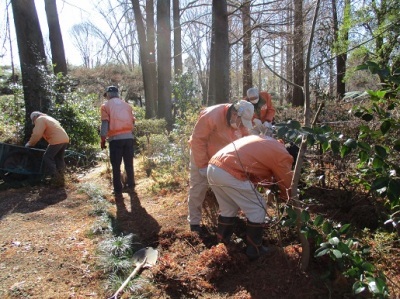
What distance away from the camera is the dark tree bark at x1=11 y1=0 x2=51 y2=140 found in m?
8.48

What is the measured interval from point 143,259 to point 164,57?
34.3 feet

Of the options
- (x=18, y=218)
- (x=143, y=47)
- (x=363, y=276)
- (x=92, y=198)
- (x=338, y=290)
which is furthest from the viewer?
(x=143, y=47)

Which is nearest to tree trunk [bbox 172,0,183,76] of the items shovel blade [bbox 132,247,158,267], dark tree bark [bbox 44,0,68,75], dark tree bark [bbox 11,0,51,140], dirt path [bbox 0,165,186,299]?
dark tree bark [bbox 44,0,68,75]

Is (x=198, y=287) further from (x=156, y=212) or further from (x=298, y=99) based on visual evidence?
(x=298, y=99)

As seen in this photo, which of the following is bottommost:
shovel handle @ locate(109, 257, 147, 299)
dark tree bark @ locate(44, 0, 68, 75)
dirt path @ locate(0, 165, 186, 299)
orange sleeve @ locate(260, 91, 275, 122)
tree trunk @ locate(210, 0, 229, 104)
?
dirt path @ locate(0, 165, 186, 299)

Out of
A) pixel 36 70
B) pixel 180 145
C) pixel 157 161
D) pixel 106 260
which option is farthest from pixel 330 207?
pixel 36 70

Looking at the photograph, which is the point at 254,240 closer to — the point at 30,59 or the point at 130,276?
the point at 130,276

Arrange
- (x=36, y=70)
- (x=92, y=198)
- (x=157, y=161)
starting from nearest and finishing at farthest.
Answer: (x=92, y=198), (x=157, y=161), (x=36, y=70)

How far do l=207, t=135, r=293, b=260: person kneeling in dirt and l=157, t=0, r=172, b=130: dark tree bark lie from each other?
381 inches

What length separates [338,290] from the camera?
2.68 metres

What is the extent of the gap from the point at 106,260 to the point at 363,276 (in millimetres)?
2475

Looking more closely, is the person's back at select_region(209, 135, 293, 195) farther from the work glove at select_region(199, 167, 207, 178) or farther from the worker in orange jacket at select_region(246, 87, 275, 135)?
the worker in orange jacket at select_region(246, 87, 275, 135)

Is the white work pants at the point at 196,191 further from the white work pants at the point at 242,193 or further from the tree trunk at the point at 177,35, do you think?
the tree trunk at the point at 177,35

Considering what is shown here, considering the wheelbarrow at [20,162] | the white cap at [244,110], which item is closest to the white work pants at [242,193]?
the white cap at [244,110]
